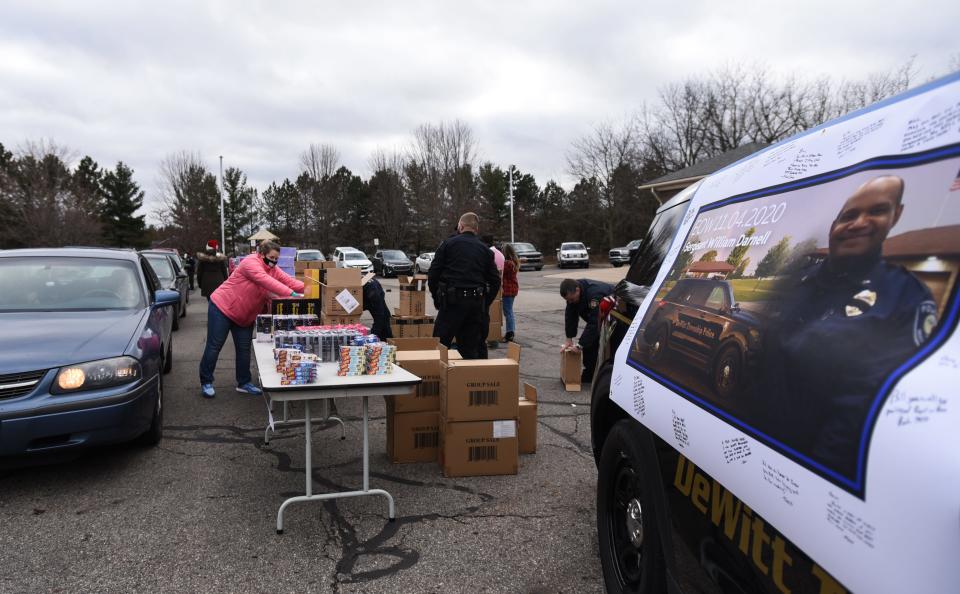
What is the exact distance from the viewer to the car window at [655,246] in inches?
114

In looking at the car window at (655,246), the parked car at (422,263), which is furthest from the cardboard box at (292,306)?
the parked car at (422,263)

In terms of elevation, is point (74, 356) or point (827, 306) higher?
point (827, 306)

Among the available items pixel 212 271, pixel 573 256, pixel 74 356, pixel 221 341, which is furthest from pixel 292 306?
pixel 573 256

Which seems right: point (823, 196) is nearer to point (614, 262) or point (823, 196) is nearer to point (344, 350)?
point (344, 350)

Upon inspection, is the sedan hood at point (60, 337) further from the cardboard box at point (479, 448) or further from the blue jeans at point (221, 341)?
the cardboard box at point (479, 448)

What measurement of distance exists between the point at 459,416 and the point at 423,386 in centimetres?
42

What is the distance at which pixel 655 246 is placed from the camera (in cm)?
312

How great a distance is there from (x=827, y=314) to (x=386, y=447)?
4068 mm

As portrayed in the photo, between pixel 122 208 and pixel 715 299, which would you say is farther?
pixel 122 208

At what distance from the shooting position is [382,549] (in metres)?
3.44

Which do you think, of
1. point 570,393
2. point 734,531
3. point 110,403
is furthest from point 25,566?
point 570,393

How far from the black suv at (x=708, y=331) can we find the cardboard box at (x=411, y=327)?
583 centimetres

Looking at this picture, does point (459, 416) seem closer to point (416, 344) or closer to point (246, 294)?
point (416, 344)

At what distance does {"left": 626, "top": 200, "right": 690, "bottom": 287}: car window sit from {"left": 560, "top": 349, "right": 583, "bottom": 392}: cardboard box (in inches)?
143
